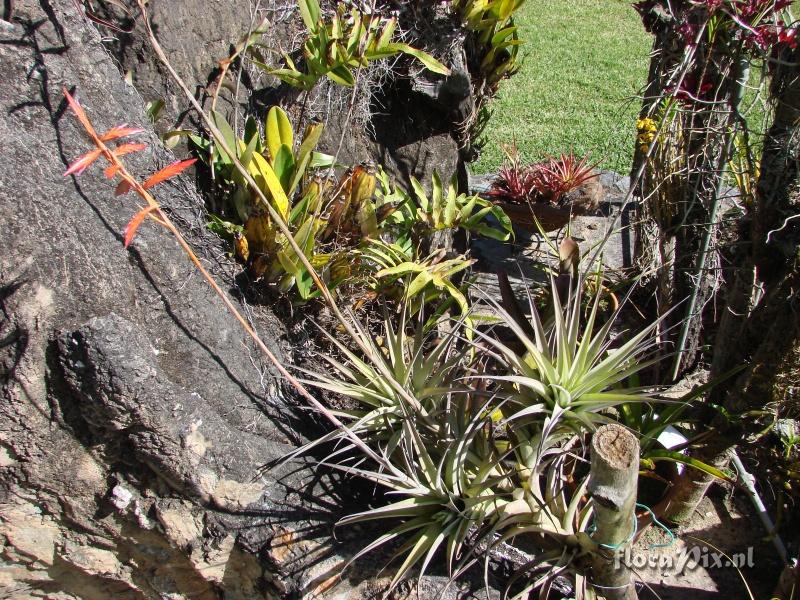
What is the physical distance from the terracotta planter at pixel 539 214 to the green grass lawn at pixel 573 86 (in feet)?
3.38

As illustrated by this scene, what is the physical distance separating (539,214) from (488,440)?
2.85m

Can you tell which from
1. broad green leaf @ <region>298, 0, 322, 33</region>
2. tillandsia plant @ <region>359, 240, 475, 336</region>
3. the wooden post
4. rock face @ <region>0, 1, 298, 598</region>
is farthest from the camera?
tillandsia plant @ <region>359, 240, 475, 336</region>

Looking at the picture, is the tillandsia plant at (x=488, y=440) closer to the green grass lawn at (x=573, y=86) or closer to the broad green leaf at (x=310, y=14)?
the broad green leaf at (x=310, y=14)

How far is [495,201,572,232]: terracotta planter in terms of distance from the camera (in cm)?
490

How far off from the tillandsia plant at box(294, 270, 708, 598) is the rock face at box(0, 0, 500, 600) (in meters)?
0.22

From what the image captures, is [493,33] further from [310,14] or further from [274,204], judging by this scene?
[274,204]

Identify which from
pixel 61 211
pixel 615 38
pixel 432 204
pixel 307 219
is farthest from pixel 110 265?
pixel 615 38

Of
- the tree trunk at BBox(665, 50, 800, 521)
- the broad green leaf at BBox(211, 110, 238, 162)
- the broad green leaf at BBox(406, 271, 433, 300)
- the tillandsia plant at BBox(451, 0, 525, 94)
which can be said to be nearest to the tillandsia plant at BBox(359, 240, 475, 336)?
the broad green leaf at BBox(406, 271, 433, 300)

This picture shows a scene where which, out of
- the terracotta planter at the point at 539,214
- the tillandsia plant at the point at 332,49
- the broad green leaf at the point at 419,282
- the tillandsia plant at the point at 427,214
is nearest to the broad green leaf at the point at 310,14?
the tillandsia plant at the point at 332,49

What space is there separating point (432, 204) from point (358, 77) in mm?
800

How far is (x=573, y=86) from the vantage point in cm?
815

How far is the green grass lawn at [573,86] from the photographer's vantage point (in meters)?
6.73

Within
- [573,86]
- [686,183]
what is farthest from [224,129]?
[573,86]

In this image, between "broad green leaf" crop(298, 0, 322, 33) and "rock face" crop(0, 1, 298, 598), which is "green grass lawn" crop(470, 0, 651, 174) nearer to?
"broad green leaf" crop(298, 0, 322, 33)
